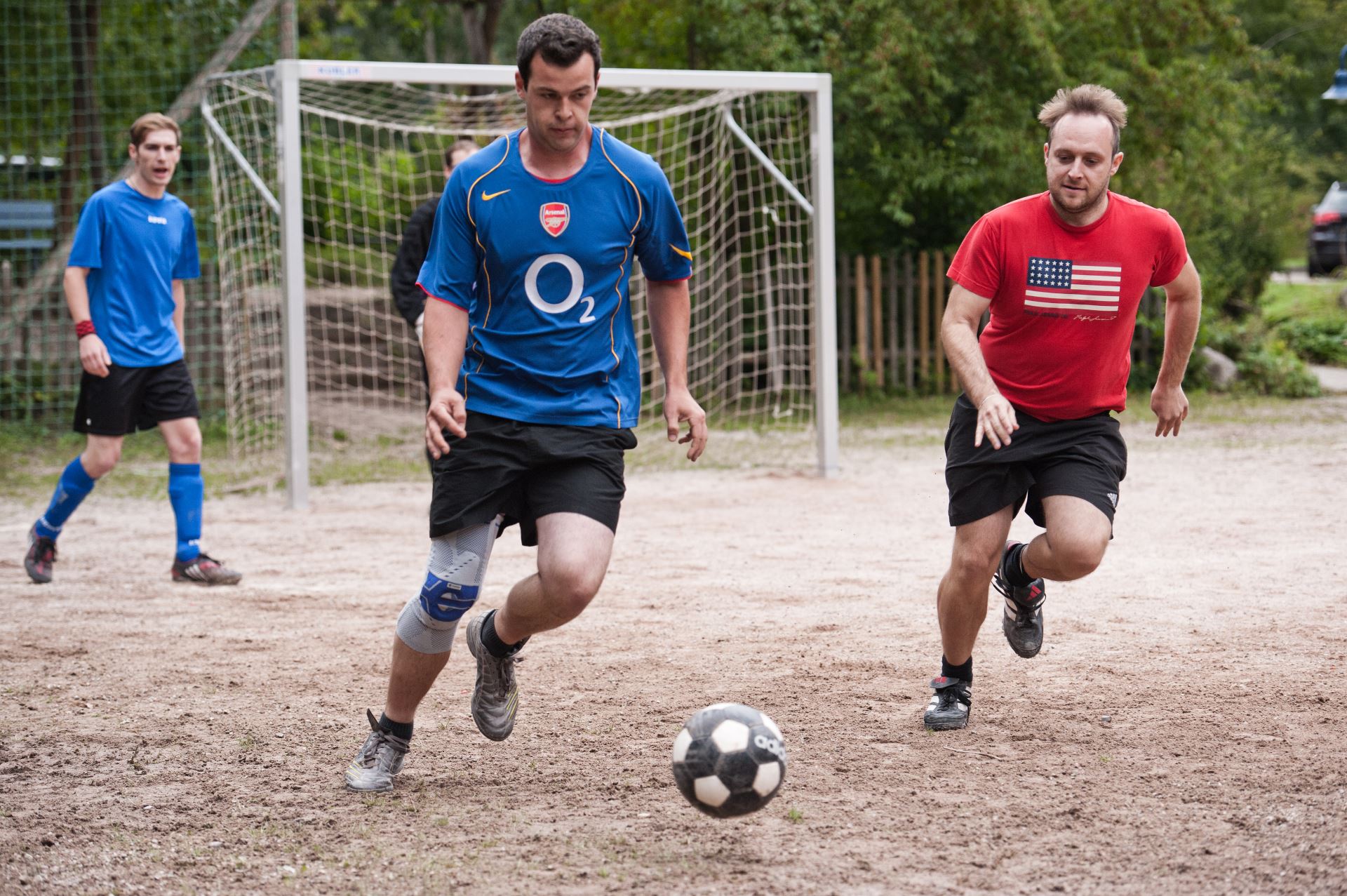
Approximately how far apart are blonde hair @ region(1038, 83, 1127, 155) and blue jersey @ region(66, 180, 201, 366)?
4.48 m

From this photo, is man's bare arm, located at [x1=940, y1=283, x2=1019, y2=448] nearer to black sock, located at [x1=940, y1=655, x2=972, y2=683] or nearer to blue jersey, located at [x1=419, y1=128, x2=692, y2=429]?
black sock, located at [x1=940, y1=655, x2=972, y2=683]

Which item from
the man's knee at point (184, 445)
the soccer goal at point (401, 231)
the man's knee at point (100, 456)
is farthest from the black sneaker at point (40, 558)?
the soccer goal at point (401, 231)

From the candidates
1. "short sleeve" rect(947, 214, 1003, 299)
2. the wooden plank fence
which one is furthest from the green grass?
"short sleeve" rect(947, 214, 1003, 299)

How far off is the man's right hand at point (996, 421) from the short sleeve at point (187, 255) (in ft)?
15.2

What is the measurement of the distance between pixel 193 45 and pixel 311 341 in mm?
3502

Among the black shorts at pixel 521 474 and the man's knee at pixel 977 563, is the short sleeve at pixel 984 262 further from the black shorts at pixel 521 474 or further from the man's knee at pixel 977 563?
the black shorts at pixel 521 474

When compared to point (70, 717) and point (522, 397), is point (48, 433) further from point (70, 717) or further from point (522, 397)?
point (522, 397)

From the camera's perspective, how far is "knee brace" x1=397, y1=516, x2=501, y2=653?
12.2 ft

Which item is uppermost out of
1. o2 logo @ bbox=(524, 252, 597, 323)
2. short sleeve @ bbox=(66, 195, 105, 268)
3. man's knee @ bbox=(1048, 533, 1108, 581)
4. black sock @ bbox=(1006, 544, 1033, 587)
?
short sleeve @ bbox=(66, 195, 105, 268)

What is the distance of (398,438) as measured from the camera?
1367 cm

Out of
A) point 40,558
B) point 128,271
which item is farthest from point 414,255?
point 40,558

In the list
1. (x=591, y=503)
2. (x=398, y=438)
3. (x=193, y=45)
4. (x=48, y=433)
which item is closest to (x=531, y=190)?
(x=591, y=503)

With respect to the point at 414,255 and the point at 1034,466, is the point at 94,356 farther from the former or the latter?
the point at 1034,466

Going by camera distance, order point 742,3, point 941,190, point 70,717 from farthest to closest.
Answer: point 941,190 < point 742,3 < point 70,717
